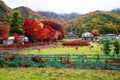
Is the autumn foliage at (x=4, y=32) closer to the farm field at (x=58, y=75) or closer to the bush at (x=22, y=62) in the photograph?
the bush at (x=22, y=62)

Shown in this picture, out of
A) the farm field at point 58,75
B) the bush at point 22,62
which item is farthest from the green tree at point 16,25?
the farm field at point 58,75

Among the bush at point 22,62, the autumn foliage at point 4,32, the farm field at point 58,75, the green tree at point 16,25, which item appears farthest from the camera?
the green tree at point 16,25

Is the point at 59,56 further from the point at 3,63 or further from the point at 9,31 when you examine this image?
the point at 9,31

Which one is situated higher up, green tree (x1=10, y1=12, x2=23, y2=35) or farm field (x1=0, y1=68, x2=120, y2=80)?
green tree (x1=10, y1=12, x2=23, y2=35)

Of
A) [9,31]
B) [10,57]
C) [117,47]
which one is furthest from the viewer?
[9,31]

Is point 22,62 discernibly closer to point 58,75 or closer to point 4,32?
point 58,75

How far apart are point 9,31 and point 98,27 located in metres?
107

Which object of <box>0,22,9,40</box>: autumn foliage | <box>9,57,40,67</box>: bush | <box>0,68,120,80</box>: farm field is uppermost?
<box>0,22,9,40</box>: autumn foliage

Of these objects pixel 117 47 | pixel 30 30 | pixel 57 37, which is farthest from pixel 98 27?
pixel 117 47

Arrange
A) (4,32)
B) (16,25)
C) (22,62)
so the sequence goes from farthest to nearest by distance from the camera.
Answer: (16,25) → (4,32) → (22,62)

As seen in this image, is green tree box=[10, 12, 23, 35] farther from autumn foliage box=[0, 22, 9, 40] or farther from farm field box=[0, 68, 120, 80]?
farm field box=[0, 68, 120, 80]

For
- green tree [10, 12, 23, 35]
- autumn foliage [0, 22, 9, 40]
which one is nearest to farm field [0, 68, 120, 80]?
autumn foliage [0, 22, 9, 40]

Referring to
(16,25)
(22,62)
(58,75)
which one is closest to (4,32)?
(16,25)

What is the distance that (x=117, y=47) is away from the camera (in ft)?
139
